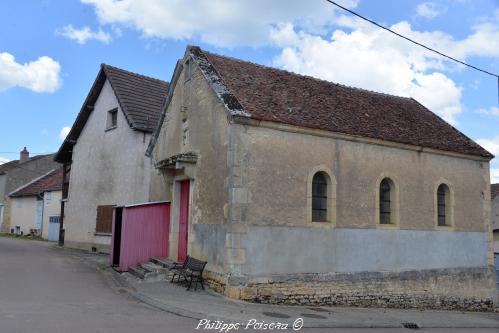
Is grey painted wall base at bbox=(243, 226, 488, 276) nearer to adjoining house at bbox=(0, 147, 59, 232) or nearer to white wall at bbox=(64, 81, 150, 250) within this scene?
white wall at bbox=(64, 81, 150, 250)

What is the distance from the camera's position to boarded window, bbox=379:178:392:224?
13.6 metres

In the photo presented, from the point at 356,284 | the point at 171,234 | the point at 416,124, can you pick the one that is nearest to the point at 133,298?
the point at 171,234

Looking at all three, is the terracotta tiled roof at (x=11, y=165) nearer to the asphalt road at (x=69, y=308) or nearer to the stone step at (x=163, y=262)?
the asphalt road at (x=69, y=308)

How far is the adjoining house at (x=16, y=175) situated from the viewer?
4075 centimetres

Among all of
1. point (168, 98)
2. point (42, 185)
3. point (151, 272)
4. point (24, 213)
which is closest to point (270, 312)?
point (151, 272)

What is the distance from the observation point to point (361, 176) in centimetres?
1297

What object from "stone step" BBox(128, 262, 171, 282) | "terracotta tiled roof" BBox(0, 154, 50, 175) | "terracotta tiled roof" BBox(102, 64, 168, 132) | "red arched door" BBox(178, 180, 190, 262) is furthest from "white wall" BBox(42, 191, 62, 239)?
"stone step" BBox(128, 262, 171, 282)

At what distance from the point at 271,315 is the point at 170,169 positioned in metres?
6.19

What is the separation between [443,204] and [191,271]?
27.6 ft

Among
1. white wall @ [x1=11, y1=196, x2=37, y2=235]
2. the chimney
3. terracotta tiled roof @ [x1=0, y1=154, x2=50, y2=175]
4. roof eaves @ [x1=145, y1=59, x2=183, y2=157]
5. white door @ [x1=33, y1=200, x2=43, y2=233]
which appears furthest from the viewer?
the chimney

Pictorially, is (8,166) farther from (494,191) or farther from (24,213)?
(494,191)

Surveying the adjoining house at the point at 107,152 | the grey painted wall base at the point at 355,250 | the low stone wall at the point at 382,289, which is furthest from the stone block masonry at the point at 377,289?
the adjoining house at the point at 107,152

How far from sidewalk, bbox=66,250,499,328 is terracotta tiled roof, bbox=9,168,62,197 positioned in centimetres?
2413

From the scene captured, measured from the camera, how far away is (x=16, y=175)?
1623 inches
